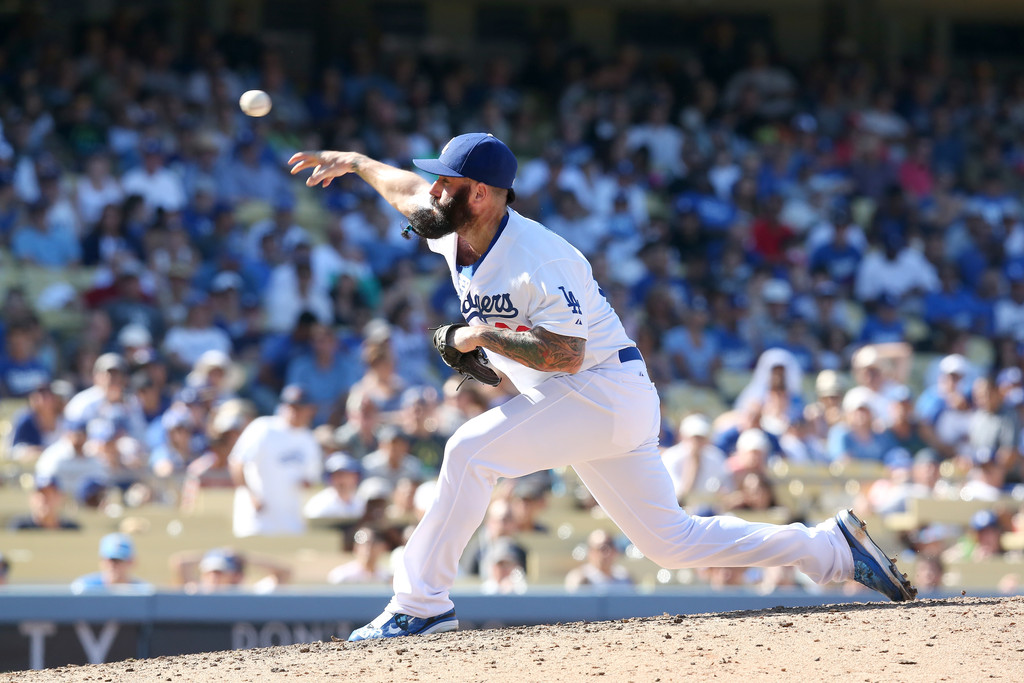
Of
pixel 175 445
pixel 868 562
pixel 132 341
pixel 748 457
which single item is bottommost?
pixel 868 562

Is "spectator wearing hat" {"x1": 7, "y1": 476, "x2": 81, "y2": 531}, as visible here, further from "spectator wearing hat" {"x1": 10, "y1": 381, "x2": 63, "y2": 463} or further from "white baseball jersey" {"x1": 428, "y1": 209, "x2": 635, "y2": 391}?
"white baseball jersey" {"x1": 428, "y1": 209, "x2": 635, "y2": 391}

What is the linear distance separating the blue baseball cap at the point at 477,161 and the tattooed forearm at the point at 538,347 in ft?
1.60

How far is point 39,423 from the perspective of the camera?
27.5 feet

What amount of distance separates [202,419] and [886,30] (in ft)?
39.8

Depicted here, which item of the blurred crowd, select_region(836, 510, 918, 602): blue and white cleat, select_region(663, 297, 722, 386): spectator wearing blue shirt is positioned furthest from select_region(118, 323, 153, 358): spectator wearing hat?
select_region(836, 510, 918, 602): blue and white cleat

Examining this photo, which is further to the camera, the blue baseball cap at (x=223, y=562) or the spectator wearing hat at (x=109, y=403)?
the spectator wearing hat at (x=109, y=403)

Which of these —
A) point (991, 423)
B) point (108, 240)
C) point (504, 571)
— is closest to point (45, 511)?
point (504, 571)

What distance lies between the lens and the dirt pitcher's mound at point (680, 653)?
3814 millimetres

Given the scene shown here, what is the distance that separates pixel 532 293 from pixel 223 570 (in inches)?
150

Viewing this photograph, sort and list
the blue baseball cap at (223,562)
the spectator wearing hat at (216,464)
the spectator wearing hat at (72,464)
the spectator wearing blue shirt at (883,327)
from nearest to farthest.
Result: 1. the blue baseball cap at (223,562)
2. the spectator wearing hat at (72,464)
3. the spectator wearing hat at (216,464)
4. the spectator wearing blue shirt at (883,327)

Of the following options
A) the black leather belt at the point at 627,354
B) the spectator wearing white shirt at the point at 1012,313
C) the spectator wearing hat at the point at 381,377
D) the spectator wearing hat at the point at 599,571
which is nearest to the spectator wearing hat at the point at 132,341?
the spectator wearing hat at the point at 381,377

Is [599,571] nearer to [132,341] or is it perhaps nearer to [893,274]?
[132,341]

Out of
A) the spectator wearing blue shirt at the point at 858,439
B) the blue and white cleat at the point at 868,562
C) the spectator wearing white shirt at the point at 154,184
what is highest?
the spectator wearing white shirt at the point at 154,184

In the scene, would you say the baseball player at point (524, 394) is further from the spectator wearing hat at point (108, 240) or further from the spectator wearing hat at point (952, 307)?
the spectator wearing hat at point (952, 307)
